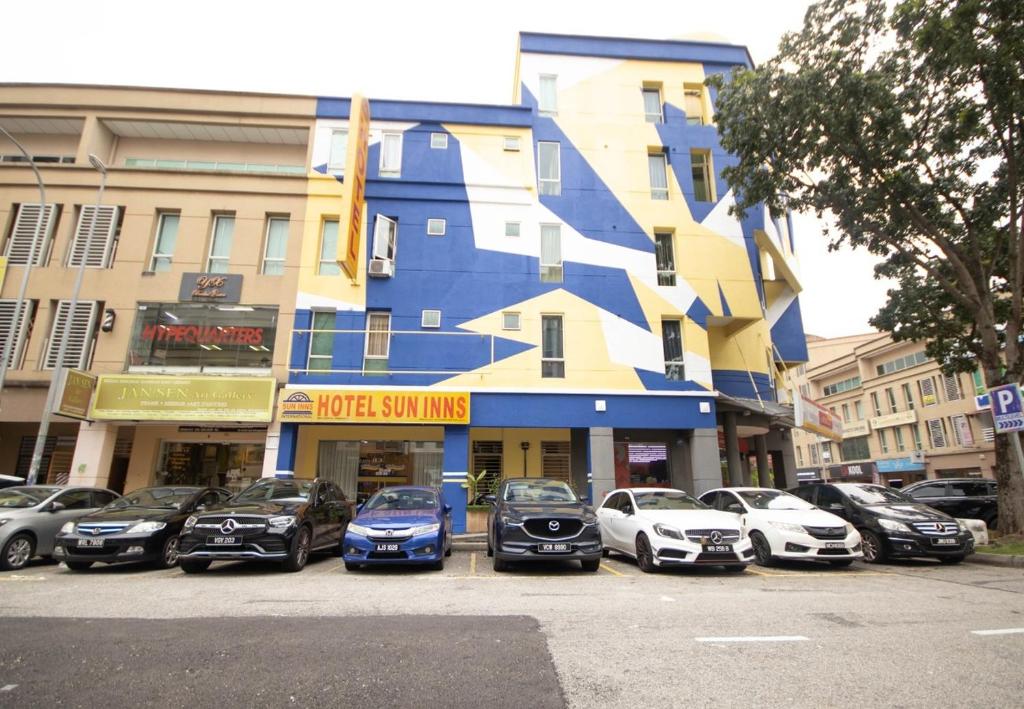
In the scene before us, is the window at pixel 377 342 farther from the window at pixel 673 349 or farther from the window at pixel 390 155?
the window at pixel 673 349

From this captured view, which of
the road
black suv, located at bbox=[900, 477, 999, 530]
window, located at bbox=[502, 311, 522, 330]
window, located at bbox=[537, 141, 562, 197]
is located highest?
window, located at bbox=[537, 141, 562, 197]

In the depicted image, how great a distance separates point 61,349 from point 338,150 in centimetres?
1017

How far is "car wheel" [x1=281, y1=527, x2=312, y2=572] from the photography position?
9102mm

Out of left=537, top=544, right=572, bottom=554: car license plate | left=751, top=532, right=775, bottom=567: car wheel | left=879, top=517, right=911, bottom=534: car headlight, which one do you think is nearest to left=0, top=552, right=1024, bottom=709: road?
left=537, top=544, right=572, bottom=554: car license plate

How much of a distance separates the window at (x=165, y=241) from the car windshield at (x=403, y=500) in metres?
11.9

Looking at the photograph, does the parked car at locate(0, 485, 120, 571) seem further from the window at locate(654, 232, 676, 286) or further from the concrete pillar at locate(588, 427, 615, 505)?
the window at locate(654, 232, 676, 286)

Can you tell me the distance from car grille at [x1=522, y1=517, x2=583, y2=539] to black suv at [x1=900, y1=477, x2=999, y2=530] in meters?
12.3

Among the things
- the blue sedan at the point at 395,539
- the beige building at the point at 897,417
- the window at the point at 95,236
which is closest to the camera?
the blue sedan at the point at 395,539

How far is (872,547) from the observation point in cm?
1046

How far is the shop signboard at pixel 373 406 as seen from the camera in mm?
15266

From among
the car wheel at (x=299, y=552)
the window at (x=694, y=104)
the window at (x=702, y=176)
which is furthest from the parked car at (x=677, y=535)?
the window at (x=694, y=104)

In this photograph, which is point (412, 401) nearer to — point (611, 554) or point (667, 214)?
point (611, 554)

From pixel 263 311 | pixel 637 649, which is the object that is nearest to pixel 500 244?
pixel 263 311

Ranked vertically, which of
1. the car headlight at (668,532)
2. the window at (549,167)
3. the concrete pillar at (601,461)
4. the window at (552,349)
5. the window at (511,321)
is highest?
the window at (549,167)
